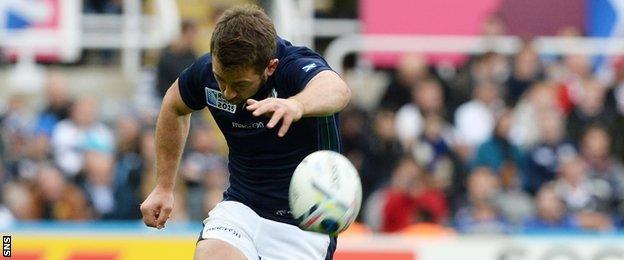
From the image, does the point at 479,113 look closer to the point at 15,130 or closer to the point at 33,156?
the point at 33,156

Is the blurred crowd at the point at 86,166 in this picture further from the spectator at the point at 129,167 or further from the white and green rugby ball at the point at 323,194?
the white and green rugby ball at the point at 323,194

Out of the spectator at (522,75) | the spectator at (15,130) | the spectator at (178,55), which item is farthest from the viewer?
the spectator at (522,75)

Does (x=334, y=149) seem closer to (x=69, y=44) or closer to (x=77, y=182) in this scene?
(x=77, y=182)

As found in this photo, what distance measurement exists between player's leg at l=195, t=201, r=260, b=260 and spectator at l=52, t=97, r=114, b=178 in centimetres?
645

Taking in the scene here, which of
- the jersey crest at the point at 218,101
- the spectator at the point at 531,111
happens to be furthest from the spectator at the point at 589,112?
the jersey crest at the point at 218,101

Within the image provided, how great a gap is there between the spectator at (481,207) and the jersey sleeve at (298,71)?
20.1 ft

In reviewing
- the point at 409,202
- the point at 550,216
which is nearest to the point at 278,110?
the point at 409,202

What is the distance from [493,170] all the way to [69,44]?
16.0 feet

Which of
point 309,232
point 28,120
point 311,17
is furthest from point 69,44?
point 309,232

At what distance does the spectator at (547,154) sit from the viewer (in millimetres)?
15055

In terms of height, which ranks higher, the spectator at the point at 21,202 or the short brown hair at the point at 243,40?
the short brown hair at the point at 243,40

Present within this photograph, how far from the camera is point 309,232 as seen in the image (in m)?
8.12

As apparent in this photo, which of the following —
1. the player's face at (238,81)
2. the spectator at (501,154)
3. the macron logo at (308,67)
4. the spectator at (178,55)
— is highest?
the spectator at (178,55)

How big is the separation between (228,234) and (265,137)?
0.54m
